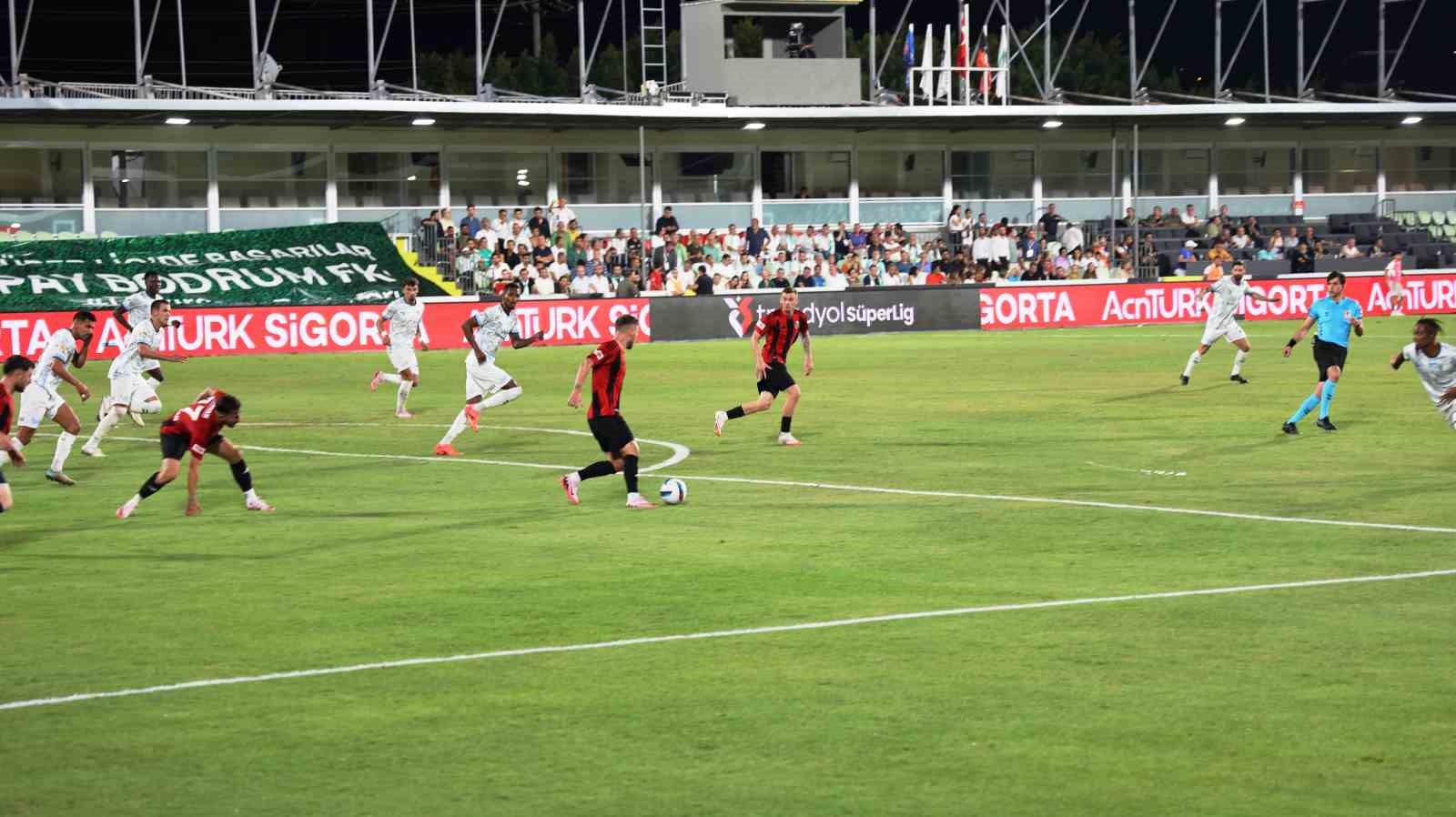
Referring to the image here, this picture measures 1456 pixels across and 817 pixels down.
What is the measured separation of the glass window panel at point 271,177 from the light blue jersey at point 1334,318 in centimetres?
3804

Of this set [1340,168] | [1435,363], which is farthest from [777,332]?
[1340,168]

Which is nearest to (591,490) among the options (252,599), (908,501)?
(908,501)

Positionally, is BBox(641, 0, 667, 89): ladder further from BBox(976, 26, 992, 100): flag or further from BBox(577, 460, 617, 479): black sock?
BBox(577, 460, 617, 479): black sock

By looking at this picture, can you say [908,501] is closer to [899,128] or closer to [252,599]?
[252,599]

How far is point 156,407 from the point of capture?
2428cm

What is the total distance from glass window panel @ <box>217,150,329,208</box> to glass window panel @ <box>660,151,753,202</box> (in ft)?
38.0

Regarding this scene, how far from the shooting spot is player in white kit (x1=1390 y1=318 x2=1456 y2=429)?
19.9m

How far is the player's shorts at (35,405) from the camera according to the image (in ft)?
70.4

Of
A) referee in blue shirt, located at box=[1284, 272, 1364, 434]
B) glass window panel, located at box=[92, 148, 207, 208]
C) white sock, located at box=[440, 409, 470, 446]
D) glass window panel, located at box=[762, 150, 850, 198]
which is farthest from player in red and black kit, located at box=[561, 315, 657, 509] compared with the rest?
glass window panel, located at box=[762, 150, 850, 198]

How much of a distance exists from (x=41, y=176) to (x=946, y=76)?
92.2 feet

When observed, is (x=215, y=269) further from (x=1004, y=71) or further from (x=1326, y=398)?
(x=1326, y=398)

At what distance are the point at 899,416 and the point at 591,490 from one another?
28.6ft

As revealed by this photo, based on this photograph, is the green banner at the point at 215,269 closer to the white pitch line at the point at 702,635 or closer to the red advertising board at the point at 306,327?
the red advertising board at the point at 306,327

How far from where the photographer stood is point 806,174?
63.3 metres
